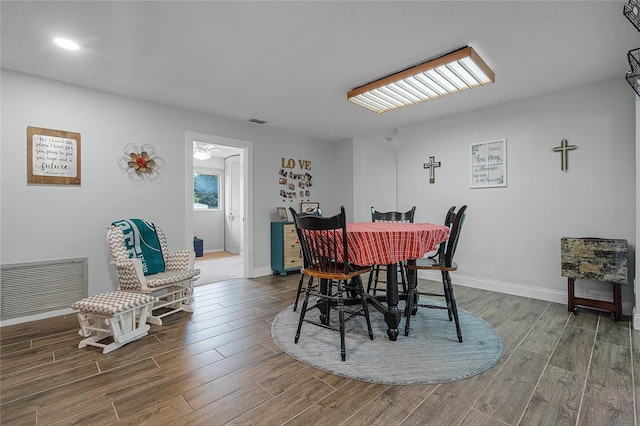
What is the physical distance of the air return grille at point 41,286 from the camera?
2.78m

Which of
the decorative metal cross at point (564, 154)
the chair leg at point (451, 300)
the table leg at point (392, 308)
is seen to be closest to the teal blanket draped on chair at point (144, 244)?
the table leg at point (392, 308)

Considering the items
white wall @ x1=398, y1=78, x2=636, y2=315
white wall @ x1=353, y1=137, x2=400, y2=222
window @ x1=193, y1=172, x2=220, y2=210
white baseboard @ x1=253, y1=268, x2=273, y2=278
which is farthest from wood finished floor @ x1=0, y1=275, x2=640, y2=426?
window @ x1=193, y1=172, x2=220, y2=210

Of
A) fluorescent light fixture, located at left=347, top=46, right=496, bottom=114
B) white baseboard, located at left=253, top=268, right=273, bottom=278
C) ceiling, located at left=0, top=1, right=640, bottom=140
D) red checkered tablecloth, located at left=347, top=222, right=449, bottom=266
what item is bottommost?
white baseboard, located at left=253, top=268, right=273, bottom=278

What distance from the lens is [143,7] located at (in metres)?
1.92

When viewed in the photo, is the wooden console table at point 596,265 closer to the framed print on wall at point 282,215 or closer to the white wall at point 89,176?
the framed print on wall at point 282,215

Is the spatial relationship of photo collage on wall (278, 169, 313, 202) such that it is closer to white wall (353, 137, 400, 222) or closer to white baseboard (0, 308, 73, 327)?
white wall (353, 137, 400, 222)

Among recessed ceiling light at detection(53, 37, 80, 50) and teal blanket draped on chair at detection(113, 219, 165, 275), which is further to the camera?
teal blanket draped on chair at detection(113, 219, 165, 275)

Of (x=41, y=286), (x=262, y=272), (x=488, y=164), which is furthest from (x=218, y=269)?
(x=488, y=164)

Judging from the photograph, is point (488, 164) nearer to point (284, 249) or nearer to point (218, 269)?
point (284, 249)

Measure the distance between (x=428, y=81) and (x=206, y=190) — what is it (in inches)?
245

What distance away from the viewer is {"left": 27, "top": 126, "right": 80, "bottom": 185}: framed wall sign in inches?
114

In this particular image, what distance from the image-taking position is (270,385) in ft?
5.82

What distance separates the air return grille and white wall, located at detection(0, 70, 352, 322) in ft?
0.24

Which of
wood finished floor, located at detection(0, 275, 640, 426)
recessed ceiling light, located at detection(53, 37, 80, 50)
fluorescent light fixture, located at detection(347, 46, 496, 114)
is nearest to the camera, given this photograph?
wood finished floor, located at detection(0, 275, 640, 426)
